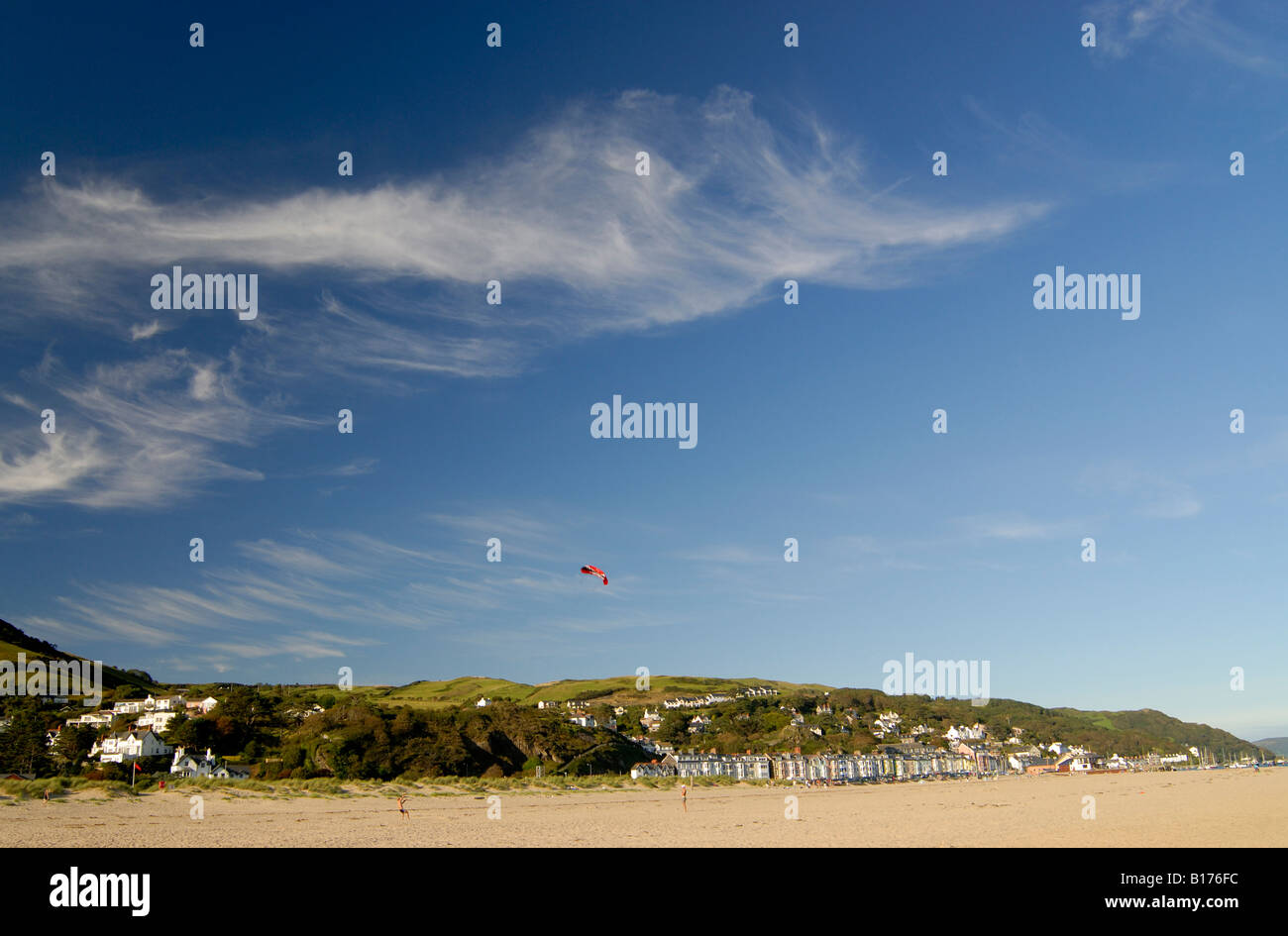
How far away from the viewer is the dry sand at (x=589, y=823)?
30109 mm

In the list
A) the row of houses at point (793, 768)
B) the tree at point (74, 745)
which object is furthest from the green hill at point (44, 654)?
the row of houses at point (793, 768)

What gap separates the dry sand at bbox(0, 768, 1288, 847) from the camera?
30.1 metres

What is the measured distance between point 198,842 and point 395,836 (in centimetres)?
703

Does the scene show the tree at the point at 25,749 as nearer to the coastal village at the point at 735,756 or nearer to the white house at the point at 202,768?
the coastal village at the point at 735,756

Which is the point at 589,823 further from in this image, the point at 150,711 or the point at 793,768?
the point at 150,711

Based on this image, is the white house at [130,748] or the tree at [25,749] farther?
the white house at [130,748]

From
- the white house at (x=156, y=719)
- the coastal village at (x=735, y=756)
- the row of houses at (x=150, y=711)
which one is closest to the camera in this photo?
the coastal village at (x=735, y=756)

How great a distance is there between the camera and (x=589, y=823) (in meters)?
39.2

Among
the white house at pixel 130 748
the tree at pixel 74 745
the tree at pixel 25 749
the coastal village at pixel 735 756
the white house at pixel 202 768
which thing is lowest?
the coastal village at pixel 735 756

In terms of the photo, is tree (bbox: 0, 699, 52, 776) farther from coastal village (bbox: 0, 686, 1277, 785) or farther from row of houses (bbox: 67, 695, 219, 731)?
row of houses (bbox: 67, 695, 219, 731)

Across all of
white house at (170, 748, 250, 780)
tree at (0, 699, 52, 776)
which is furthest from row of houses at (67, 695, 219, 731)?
tree at (0, 699, 52, 776)

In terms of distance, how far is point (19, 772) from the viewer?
57.8 metres
